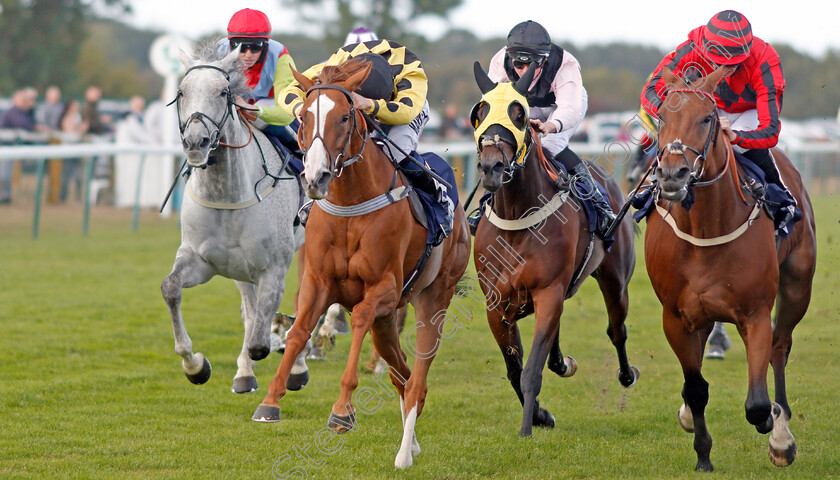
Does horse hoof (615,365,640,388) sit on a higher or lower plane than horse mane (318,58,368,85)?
lower

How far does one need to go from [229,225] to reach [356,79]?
1.75 m

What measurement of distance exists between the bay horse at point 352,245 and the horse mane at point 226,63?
1.31 metres

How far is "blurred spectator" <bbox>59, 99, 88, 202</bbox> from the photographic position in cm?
1534

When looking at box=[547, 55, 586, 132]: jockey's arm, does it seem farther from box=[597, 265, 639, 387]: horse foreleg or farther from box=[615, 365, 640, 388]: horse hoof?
box=[615, 365, 640, 388]: horse hoof

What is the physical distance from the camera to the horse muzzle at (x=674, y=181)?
4508mm

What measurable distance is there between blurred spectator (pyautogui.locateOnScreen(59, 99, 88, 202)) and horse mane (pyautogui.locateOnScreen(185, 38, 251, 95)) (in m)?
9.92

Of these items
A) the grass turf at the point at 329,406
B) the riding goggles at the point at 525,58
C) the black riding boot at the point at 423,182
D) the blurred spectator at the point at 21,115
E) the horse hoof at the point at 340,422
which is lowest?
the blurred spectator at the point at 21,115

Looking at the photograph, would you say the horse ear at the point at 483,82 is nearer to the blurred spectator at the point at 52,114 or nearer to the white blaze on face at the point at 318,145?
the white blaze on face at the point at 318,145

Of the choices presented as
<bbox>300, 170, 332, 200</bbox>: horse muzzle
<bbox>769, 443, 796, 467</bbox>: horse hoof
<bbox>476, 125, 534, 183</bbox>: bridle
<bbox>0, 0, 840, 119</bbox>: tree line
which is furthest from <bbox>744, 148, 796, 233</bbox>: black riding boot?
<bbox>0, 0, 840, 119</bbox>: tree line

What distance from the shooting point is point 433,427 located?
607 centimetres

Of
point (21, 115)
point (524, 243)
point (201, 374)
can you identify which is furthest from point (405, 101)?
point (21, 115)

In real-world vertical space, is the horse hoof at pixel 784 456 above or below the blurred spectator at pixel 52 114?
above

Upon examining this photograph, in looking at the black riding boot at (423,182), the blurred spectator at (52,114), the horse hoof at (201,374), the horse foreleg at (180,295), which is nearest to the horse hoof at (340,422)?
the black riding boot at (423,182)

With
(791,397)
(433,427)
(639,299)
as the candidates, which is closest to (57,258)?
(639,299)
